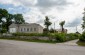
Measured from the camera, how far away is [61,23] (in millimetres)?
89375

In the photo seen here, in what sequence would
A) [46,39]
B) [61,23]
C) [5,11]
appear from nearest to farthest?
[46,39] < [61,23] < [5,11]

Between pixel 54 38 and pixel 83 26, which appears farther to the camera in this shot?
pixel 83 26

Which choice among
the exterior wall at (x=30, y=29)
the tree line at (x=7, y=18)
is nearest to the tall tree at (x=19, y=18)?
the tree line at (x=7, y=18)

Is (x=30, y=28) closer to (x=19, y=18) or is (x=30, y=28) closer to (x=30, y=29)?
(x=30, y=29)

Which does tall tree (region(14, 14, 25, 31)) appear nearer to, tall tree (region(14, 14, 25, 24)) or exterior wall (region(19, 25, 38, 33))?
tall tree (region(14, 14, 25, 24))

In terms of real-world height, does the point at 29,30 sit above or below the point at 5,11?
below

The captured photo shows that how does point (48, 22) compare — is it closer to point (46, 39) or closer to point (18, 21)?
point (46, 39)

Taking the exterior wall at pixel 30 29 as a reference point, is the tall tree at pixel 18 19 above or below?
above

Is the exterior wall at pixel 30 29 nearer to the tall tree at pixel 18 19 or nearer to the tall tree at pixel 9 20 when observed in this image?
the tall tree at pixel 9 20

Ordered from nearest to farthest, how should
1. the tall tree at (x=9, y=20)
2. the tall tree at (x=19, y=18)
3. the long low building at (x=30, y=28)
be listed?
the long low building at (x=30, y=28) < the tall tree at (x=9, y=20) < the tall tree at (x=19, y=18)

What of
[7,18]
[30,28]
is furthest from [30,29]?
[7,18]

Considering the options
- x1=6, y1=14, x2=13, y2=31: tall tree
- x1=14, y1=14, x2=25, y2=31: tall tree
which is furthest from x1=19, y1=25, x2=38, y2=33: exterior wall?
x1=14, y1=14, x2=25, y2=31: tall tree

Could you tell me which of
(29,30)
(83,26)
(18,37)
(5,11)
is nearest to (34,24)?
(29,30)

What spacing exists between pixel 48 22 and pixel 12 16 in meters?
44.9
